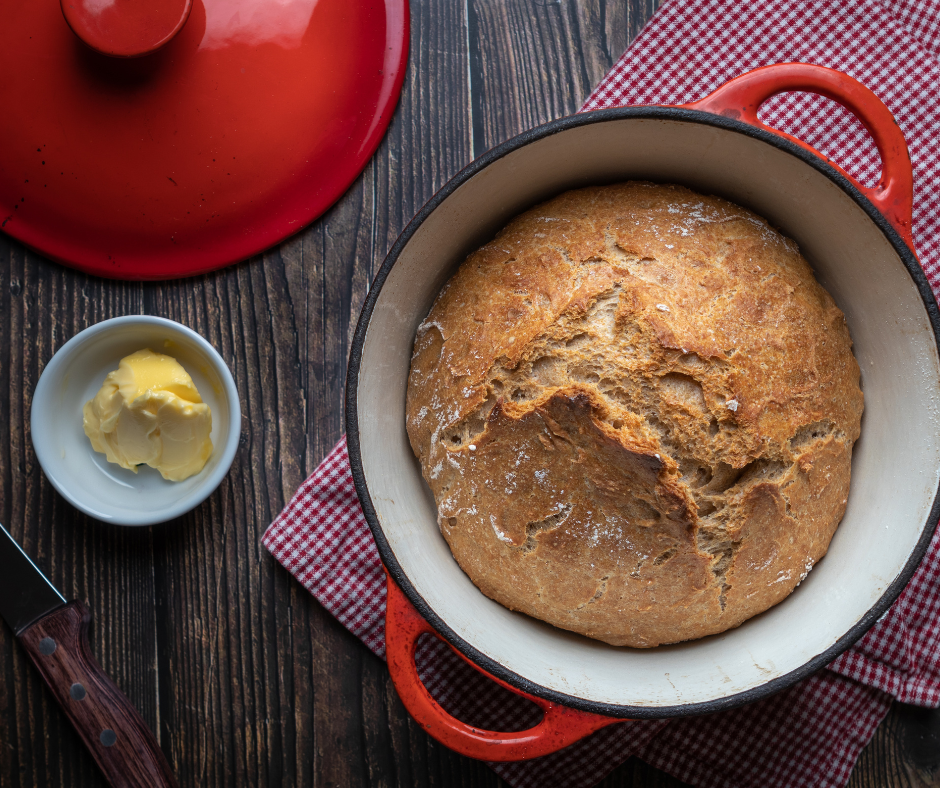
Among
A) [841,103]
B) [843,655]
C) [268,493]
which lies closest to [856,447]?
[843,655]

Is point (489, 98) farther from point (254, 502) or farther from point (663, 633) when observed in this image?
point (663, 633)

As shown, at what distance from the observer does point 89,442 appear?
1.34 m

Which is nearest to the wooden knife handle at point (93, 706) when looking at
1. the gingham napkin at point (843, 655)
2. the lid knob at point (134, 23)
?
the gingham napkin at point (843, 655)

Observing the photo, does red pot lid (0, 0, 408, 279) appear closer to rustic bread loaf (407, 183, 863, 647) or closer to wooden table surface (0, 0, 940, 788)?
wooden table surface (0, 0, 940, 788)

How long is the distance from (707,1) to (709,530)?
95cm

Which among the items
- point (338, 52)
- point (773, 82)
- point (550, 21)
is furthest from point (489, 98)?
point (773, 82)

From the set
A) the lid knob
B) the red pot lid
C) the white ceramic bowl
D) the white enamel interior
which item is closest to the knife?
the white ceramic bowl

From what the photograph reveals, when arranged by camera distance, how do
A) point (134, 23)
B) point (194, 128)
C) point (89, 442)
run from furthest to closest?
A: point (89, 442) → point (194, 128) → point (134, 23)

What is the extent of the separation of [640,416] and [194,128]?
92 centimetres

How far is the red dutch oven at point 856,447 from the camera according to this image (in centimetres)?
95

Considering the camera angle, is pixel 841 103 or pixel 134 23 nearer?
pixel 841 103

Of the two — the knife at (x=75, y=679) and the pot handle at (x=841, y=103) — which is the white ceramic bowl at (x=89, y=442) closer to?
the knife at (x=75, y=679)

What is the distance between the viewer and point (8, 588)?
130cm

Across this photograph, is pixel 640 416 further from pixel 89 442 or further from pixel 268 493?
pixel 89 442
